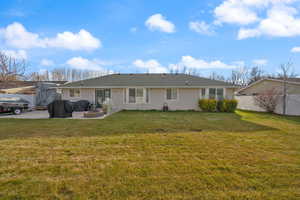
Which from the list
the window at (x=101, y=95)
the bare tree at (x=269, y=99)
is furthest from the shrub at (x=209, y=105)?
the window at (x=101, y=95)

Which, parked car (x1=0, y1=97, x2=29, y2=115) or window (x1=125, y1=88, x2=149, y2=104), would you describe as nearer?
parked car (x1=0, y1=97, x2=29, y2=115)

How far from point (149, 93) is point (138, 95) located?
1.06m

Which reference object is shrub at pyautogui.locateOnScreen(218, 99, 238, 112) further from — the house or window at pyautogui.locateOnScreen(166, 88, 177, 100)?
the house

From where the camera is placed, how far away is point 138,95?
14.2m

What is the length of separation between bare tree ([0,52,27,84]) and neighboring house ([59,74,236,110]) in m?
17.5

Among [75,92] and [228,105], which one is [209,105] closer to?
[228,105]

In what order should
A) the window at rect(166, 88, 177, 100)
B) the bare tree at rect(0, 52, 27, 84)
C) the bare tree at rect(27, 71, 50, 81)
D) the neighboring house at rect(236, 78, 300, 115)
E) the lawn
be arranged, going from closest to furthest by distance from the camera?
the lawn
the neighboring house at rect(236, 78, 300, 115)
the window at rect(166, 88, 177, 100)
the bare tree at rect(0, 52, 27, 84)
the bare tree at rect(27, 71, 50, 81)

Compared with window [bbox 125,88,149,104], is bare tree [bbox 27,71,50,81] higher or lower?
higher

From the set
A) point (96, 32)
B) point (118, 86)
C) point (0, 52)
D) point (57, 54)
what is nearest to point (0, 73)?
point (0, 52)

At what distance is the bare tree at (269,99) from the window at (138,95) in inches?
420

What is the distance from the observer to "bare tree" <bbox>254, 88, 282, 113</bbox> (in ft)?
43.4

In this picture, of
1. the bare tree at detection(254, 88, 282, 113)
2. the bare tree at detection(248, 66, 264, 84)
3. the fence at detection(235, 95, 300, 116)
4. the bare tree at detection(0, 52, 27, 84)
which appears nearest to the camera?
the fence at detection(235, 95, 300, 116)

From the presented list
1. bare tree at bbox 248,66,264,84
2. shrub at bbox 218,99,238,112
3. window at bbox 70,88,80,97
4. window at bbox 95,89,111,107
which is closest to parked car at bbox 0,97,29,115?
window at bbox 70,88,80,97

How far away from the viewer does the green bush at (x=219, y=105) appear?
13.1 m
